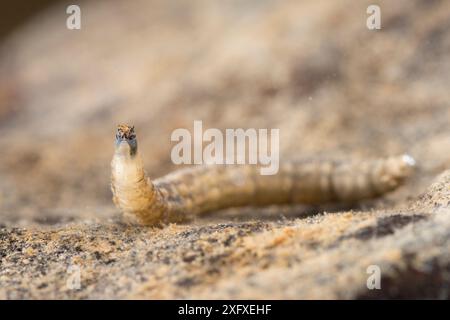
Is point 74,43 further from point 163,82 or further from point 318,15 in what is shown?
point 318,15
